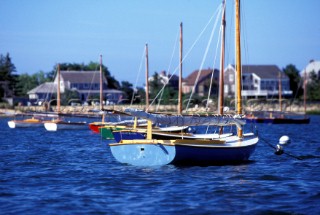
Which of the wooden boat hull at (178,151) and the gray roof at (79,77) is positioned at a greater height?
the gray roof at (79,77)

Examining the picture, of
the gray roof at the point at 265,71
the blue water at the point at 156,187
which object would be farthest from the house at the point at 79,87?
the blue water at the point at 156,187

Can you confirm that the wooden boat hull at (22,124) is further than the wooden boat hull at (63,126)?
Yes

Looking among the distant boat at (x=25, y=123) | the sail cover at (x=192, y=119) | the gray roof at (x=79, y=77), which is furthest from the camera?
the gray roof at (x=79, y=77)

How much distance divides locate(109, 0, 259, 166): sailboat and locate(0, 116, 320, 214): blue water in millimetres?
433

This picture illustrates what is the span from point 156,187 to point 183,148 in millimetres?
4319

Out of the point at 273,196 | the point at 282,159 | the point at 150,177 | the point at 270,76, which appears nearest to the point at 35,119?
the point at 282,159

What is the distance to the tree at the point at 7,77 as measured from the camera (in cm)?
15457

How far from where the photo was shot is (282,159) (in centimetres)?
3709

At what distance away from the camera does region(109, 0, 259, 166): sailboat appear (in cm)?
2928

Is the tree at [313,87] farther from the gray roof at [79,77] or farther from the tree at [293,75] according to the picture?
the gray roof at [79,77]

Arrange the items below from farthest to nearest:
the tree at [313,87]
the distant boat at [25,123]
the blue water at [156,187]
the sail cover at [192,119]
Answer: the tree at [313,87], the distant boat at [25,123], the sail cover at [192,119], the blue water at [156,187]

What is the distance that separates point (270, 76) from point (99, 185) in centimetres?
13373

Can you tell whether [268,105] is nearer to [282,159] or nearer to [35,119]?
[35,119]

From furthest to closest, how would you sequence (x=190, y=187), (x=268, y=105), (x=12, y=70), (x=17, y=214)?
(x=12, y=70), (x=268, y=105), (x=190, y=187), (x=17, y=214)
